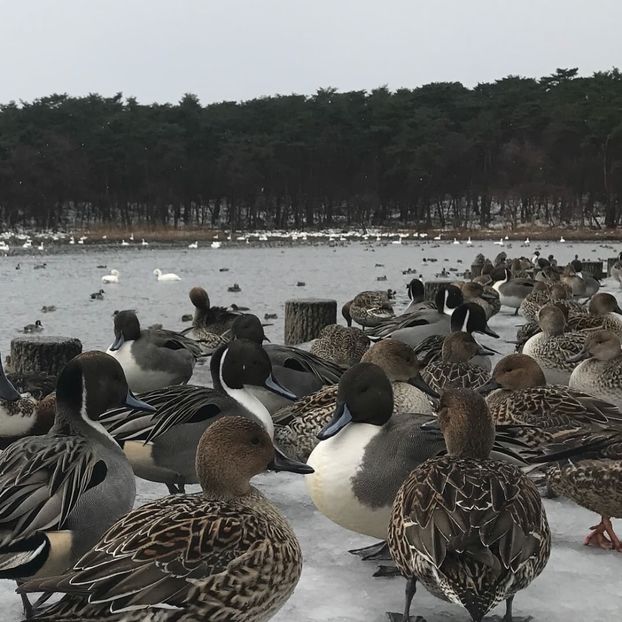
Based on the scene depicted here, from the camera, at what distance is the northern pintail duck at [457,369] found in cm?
568

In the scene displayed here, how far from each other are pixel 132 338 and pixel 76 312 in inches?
287

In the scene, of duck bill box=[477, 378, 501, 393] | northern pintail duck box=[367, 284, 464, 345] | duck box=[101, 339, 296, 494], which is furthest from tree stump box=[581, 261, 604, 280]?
duck box=[101, 339, 296, 494]

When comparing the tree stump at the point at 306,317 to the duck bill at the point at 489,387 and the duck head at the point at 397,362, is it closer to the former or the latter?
the duck bill at the point at 489,387

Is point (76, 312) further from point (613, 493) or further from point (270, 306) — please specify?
point (613, 493)

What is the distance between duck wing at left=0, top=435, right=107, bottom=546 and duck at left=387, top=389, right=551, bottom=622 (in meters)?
1.06

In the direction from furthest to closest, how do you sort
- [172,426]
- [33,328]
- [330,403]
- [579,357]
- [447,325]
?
[33,328], [447,325], [579,357], [330,403], [172,426]

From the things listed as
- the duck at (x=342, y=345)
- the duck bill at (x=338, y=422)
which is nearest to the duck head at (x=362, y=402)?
the duck bill at (x=338, y=422)

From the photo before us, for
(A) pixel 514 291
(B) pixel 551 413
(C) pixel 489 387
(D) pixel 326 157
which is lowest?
(A) pixel 514 291

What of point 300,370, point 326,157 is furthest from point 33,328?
point 326,157

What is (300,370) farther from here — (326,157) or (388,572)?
(326,157)

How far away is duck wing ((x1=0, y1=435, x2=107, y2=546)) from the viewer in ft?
8.85

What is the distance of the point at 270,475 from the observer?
4.60 metres

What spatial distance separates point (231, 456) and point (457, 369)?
10.7ft

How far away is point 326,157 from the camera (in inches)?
2771
